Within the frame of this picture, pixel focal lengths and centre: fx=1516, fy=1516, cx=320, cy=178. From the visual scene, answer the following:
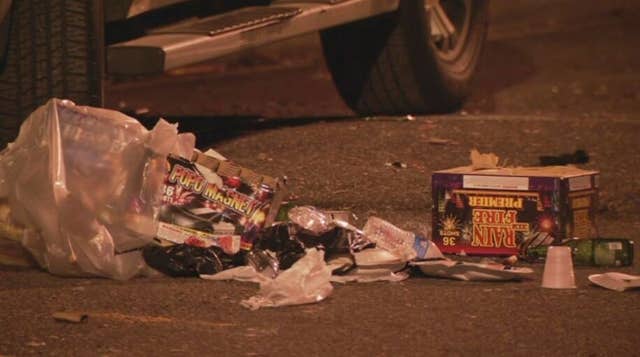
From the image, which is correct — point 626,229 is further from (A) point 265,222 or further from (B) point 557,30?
(B) point 557,30

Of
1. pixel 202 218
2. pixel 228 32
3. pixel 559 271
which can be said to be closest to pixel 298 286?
pixel 202 218

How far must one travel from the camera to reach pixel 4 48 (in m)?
5.84

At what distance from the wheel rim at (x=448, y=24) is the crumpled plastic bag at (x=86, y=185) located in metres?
3.08

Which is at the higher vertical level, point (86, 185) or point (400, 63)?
point (400, 63)

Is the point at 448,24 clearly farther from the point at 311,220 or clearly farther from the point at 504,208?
the point at 311,220

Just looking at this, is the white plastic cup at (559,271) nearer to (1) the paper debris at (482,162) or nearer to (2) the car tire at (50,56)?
(1) the paper debris at (482,162)

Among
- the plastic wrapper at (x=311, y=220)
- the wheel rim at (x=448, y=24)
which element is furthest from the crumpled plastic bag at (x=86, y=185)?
the wheel rim at (x=448, y=24)

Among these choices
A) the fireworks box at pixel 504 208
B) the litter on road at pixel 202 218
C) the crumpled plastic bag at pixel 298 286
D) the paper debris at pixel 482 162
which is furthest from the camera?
the paper debris at pixel 482 162

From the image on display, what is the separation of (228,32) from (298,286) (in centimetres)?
200

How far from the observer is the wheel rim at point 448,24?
841cm

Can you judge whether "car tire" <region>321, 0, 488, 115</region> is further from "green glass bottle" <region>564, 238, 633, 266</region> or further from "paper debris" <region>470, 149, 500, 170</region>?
"green glass bottle" <region>564, 238, 633, 266</region>

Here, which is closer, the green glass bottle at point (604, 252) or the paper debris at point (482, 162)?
the green glass bottle at point (604, 252)

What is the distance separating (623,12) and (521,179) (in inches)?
378

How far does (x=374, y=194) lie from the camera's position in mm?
6309
